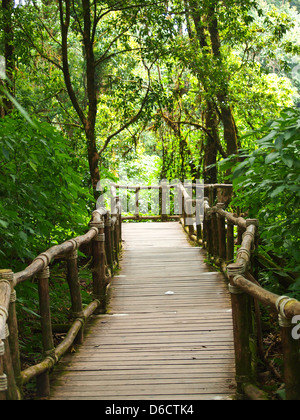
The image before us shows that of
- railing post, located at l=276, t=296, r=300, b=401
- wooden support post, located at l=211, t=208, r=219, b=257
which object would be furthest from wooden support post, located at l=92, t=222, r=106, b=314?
railing post, located at l=276, t=296, r=300, b=401

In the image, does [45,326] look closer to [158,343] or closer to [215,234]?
[158,343]

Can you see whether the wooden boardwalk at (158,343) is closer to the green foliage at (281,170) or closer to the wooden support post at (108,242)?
the wooden support post at (108,242)

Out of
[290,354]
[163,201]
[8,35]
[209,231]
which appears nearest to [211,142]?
[163,201]

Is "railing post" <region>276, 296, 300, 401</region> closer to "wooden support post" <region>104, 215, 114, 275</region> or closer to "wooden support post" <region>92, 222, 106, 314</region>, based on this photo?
"wooden support post" <region>92, 222, 106, 314</region>

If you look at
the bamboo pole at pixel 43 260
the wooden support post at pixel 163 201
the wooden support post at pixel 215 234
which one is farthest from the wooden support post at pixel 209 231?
the wooden support post at pixel 163 201

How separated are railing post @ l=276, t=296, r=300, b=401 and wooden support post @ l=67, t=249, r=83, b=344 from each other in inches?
83.1

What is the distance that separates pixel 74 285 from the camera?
13.5 ft

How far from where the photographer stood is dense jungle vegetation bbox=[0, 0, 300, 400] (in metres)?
3.29

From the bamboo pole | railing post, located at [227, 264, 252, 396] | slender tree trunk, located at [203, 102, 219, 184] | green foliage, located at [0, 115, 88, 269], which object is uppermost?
slender tree trunk, located at [203, 102, 219, 184]

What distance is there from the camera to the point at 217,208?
21.3 feet

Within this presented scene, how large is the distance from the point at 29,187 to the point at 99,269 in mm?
1716

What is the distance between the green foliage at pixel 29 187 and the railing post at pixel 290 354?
5.51ft

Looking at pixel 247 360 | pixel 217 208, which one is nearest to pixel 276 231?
pixel 247 360

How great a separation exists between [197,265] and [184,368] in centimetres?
382
